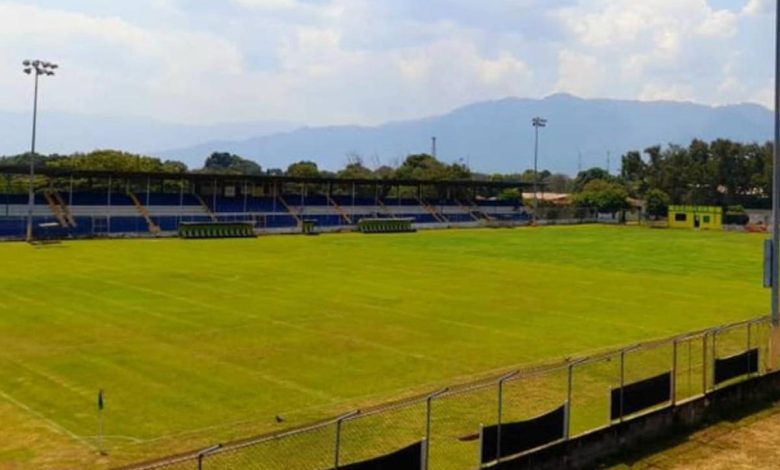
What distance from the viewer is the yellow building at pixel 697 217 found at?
345 feet

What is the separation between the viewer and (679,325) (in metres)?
29.3

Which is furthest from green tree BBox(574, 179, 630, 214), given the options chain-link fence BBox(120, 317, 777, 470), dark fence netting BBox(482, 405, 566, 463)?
dark fence netting BBox(482, 405, 566, 463)

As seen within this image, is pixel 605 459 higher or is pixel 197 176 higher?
pixel 197 176

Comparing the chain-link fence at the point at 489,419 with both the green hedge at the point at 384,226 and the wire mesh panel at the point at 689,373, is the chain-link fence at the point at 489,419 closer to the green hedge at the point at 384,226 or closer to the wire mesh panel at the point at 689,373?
the wire mesh panel at the point at 689,373

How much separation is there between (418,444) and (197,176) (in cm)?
7437

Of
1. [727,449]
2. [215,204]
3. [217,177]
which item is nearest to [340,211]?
[215,204]

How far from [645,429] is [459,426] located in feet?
11.6

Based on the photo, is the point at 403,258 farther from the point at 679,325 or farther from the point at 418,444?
the point at 418,444

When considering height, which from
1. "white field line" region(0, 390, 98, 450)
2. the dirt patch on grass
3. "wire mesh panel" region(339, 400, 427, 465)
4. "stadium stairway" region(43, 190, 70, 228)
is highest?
"stadium stairway" region(43, 190, 70, 228)

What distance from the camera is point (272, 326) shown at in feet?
90.0

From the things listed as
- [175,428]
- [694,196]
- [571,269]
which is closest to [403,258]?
[571,269]

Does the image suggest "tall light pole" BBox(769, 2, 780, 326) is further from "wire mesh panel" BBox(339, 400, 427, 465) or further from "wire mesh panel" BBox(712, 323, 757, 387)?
"wire mesh panel" BBox(339, 400, 427, 465)

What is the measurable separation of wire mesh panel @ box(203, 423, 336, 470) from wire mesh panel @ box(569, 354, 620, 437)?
454cm

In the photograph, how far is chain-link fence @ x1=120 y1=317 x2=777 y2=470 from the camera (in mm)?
12484
